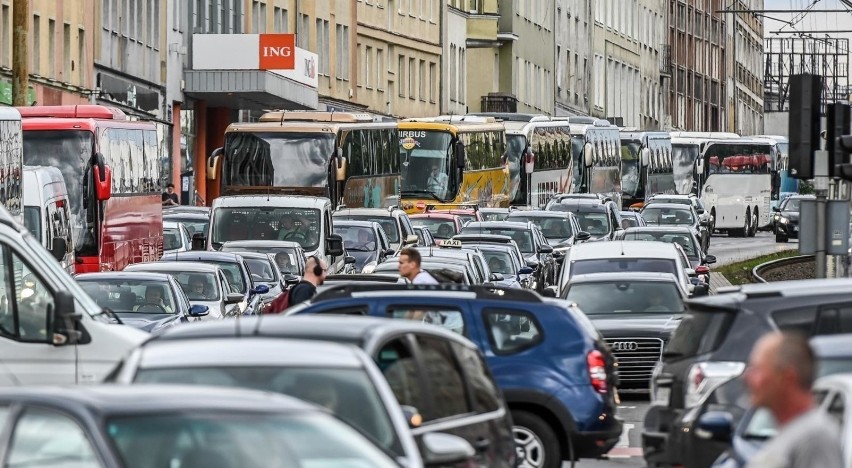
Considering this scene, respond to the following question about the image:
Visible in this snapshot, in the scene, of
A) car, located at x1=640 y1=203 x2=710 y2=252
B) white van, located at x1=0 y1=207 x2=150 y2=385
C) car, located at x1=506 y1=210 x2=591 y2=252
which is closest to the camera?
white van, located at x1=0 y1=207 x2=150 y2=385

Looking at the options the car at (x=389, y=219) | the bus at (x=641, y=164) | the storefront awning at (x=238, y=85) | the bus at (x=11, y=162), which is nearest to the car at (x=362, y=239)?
the car at (x=389, y=219)

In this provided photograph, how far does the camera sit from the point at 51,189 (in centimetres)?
2845

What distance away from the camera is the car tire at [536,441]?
15.8 metres

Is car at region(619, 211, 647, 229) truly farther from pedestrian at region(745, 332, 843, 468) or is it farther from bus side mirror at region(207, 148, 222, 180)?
pedestrian at region(745, 332, 843, 468)

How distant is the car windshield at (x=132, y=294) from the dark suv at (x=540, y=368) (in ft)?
27.7

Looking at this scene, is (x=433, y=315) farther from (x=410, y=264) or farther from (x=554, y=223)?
(x=554, y=223)

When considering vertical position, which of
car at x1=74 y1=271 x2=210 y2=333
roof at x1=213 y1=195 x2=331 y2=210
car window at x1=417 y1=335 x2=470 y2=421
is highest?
roof at x1=213 y1=195 x2=331 y2=210

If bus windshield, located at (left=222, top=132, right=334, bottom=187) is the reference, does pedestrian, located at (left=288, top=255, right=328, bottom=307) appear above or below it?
below

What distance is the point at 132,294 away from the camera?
80.3ft

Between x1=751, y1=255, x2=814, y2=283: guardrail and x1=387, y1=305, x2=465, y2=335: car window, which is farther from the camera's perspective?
x1=751, y1=255, x2=814, y2=283: guardrail

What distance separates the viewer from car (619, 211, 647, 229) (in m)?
57.0

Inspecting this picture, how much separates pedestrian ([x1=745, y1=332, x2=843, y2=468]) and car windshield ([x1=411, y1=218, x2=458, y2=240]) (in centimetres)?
3836

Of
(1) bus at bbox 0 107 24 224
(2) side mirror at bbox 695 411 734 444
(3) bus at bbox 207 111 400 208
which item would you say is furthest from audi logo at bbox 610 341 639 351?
(3) bus at bbox 207 111 400 208

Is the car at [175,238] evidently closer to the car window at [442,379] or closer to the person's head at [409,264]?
the person's head at [409,264]
